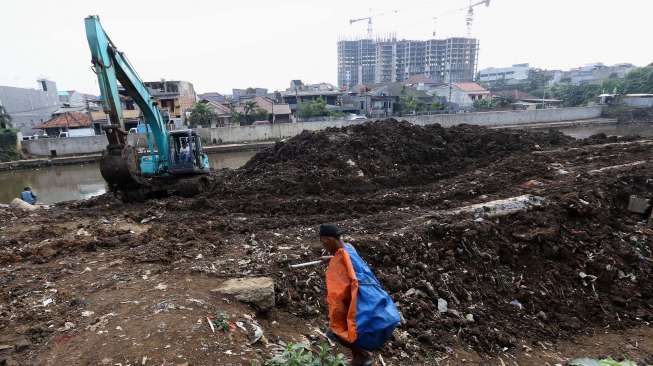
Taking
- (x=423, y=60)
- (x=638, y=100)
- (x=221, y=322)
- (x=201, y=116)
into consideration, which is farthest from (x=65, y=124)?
(x=423, y=60)

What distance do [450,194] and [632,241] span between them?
318cm

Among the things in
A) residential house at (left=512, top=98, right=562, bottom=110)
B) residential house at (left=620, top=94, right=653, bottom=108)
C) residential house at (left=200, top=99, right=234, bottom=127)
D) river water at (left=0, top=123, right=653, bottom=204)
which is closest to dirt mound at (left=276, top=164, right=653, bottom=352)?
river water at (left=0, top=123, right=653, bottom=204)

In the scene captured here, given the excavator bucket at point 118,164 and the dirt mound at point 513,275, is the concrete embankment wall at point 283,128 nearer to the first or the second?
the excavator bucket at point 118,164

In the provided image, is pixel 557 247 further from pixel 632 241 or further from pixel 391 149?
pixel 391 149

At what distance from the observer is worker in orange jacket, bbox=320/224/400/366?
241 centimetres

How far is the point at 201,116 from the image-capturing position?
34.0 metres

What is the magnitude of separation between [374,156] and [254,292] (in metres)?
8.43

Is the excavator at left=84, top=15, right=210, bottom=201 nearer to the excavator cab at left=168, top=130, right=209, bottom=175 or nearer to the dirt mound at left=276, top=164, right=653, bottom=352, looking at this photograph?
the excavator cab at left=168, top=130, right=209, bottom=175

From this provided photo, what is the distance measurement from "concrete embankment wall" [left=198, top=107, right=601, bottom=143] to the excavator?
19323 mm

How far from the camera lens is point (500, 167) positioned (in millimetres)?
9656

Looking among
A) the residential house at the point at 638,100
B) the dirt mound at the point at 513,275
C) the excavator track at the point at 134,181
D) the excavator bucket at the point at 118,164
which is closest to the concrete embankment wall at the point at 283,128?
the residential house at the point at 638,100

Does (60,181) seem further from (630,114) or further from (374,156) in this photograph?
(630,114)

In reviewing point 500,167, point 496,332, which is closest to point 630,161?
point 500,167

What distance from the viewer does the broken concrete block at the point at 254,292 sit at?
3.78 metres
